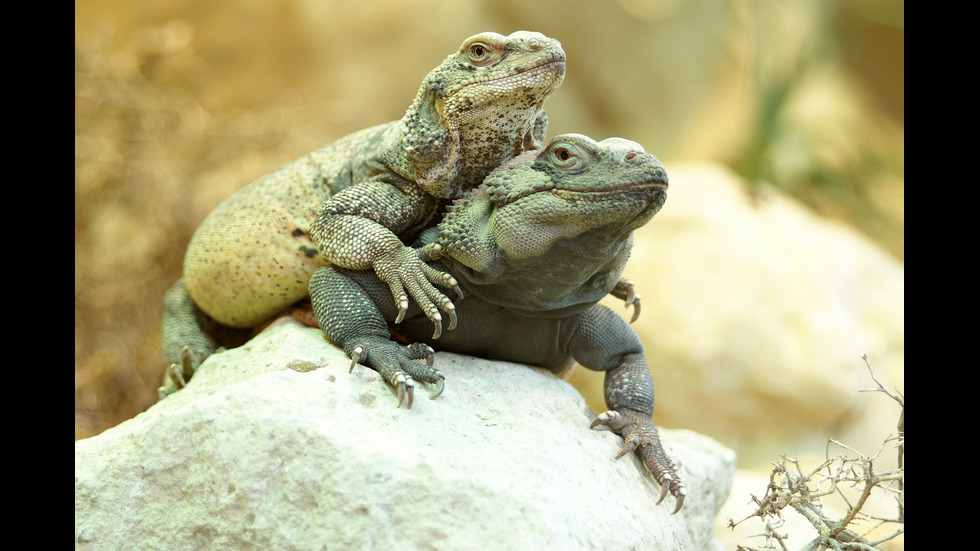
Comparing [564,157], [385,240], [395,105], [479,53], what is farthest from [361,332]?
[395,105]

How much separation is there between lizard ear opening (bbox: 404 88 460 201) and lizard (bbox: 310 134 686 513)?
0.43 feet

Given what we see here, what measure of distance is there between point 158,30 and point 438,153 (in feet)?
16.1

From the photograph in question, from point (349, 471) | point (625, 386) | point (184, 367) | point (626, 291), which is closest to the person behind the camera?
point (349, 471)

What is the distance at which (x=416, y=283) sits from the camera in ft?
9.01

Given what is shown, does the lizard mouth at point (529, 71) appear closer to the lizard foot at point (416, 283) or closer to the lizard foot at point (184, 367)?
the lizard foot at point (416, 283)

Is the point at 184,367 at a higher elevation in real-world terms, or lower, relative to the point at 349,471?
lower

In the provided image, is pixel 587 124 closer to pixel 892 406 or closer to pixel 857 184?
pixel 857 184

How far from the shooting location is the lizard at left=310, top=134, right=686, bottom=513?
Result: 2.61m

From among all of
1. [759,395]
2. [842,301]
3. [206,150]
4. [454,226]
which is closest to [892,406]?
[842,301]

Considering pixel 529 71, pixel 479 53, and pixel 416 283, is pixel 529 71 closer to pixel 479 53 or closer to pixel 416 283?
pixel 479 53

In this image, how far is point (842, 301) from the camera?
22.9 ft

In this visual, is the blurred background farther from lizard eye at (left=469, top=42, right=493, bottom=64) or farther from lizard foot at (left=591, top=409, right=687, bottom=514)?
lizard eye at (left=469, top=42, right=493, bottom=64)

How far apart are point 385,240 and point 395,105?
4.87 meters

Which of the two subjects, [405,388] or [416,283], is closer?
[405,388]
